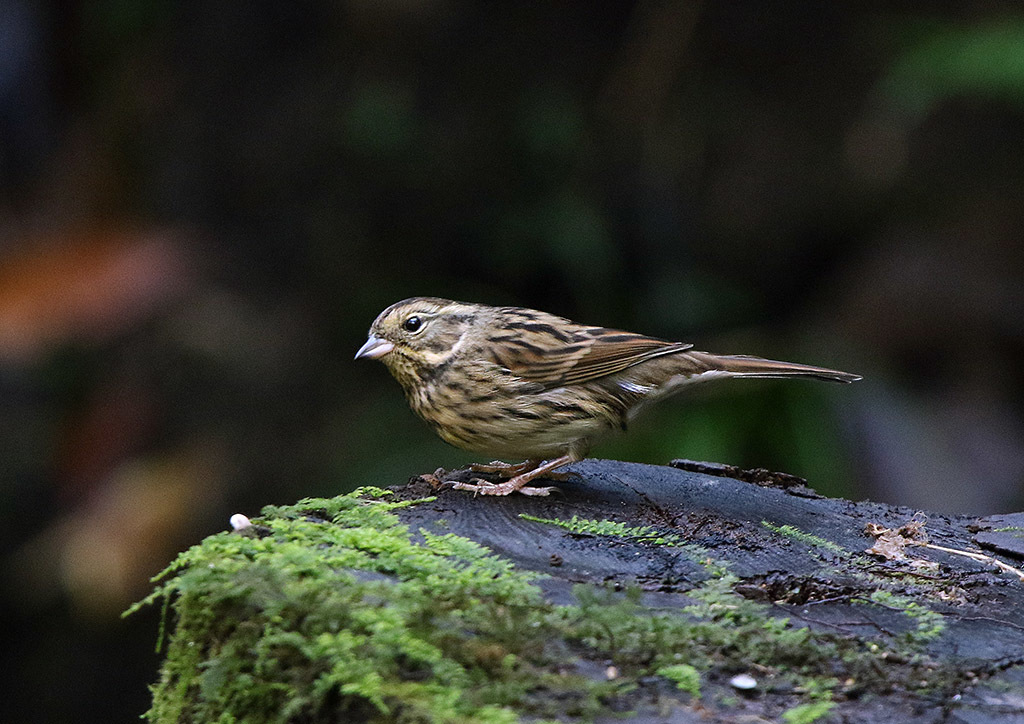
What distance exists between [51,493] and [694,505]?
6.86 m

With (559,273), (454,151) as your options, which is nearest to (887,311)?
(559,273)

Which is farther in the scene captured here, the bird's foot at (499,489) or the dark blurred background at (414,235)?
the dark blurred background at (414,235)

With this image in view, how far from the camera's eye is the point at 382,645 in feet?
8.48

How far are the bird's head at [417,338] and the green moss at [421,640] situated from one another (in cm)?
173

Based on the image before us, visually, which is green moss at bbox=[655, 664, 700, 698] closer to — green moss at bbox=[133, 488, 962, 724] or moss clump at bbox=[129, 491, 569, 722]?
green moss at bbox=[133, 488, 962, 724]

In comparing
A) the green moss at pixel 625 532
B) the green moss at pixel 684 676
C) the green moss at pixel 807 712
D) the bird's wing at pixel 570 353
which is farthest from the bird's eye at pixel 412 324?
the green moss at pixel 807 712

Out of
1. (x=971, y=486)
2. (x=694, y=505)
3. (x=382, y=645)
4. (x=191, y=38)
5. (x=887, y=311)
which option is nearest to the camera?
(x=382, y=645)

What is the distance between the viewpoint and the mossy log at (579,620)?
8.45ft

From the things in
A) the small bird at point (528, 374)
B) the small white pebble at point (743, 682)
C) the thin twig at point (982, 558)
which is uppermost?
the small bird at point (528, 374)

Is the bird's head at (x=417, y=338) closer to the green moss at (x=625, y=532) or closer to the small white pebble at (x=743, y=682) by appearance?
the green moss at (x=625, y=532)

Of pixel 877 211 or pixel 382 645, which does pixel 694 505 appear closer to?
pixel 382 645

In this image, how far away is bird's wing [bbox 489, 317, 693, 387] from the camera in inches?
193

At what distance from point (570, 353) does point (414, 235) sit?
16.7 feet

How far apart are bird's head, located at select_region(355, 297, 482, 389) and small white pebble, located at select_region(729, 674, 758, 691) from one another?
8.15 feet
